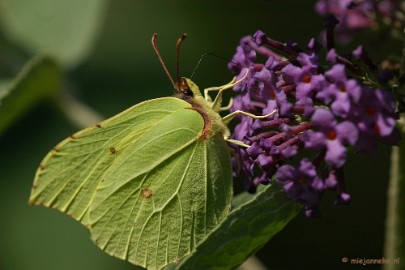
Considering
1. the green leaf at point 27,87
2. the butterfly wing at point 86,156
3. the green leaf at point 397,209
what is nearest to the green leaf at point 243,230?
the green leaf at point 397,209

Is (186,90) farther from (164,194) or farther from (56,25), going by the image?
(56,25)

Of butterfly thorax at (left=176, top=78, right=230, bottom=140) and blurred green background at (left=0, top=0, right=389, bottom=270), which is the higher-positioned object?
butterfly thorax at (left=176, top=78, right=230, bottom=140)

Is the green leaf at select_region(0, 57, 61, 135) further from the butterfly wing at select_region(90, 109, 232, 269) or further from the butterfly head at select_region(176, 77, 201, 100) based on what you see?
the butterfly head at select_region(176, 77, 201, 100)

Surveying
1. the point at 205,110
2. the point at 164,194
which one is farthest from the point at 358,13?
the point at 164,194

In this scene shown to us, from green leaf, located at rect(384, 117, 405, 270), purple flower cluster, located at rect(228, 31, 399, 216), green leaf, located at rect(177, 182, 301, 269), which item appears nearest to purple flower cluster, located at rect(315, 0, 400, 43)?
purple flower cluster, located at rect(228, 31, 399, 216)

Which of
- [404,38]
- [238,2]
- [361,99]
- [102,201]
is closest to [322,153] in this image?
[361,99]

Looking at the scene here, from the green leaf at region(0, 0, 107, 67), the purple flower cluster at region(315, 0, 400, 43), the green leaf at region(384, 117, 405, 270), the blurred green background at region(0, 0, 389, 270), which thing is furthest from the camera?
the blurred green background at region(0, 0, 389, 270)

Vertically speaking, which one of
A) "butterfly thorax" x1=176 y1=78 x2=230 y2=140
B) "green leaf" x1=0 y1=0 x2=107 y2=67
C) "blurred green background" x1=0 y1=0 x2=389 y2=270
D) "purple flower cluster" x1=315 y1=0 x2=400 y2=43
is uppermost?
"green leaf" x1=0 y1=0 x2=107 y2=67

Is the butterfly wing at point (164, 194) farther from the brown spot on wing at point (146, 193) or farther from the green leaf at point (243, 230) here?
the green leaf at point (243, 230)
